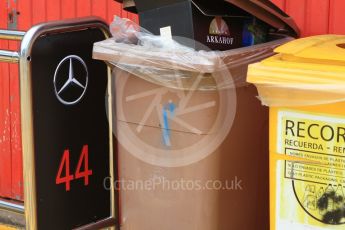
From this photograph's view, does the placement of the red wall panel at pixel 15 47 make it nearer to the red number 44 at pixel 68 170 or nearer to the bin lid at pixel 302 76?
the red number 44 at pixel 68 170

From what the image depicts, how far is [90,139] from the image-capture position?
3.71 metres

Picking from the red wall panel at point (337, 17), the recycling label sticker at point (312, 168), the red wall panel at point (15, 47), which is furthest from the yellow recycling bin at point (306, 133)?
the red wall panel at point (15, 47)

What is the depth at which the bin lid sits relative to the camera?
270 cm

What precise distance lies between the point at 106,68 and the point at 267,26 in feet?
2.82

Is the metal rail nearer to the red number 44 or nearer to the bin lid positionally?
the red number 44

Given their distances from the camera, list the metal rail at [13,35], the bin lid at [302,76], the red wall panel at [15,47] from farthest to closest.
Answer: the red wall panel at [15,47], the metal rail at [13,35], the bin lid at [302,76]

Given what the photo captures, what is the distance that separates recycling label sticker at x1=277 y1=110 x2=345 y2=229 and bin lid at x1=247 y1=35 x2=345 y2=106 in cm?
7

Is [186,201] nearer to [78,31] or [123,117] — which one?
[123,117]

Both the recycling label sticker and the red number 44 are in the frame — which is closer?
the recycling label sticker

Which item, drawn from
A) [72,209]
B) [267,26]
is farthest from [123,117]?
[267,26]

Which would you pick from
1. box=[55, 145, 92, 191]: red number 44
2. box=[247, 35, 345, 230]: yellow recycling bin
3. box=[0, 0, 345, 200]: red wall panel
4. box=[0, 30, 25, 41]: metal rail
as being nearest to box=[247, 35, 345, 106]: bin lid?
box=[247, 35, 345, 230]: yellow recycling bin

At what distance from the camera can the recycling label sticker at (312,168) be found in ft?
9.00

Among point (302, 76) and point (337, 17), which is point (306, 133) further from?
point (337, 17)

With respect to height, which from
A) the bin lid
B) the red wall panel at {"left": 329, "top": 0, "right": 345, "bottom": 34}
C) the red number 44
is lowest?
the red number 44
